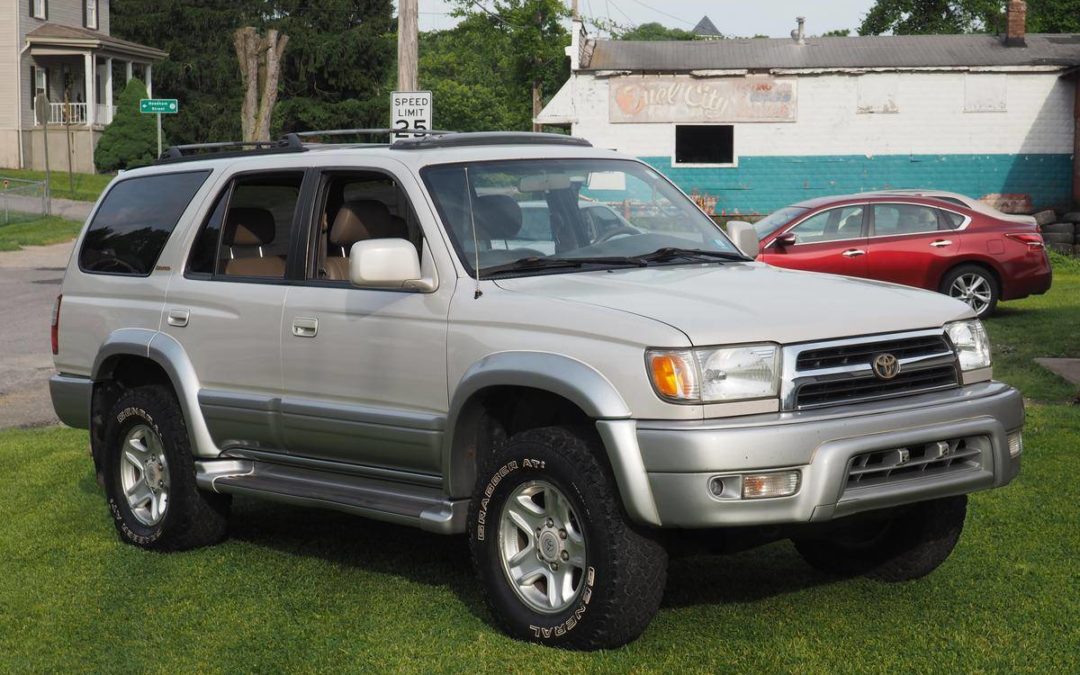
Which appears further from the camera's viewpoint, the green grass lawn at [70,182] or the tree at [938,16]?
the tree at [938,16]

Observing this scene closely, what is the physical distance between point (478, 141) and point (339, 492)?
5.70ft

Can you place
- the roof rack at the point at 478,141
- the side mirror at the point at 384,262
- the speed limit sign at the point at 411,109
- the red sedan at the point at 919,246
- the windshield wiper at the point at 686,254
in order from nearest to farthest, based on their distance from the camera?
the side mirror at the point at 384,262
the windshield wiper at the point at 686,254
the roof rack at the point at 478,141
the speed limit sign at the point at 411,109
the red sedan at the point at 919,246

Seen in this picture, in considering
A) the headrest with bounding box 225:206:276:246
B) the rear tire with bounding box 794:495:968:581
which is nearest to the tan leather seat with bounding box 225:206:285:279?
the headrest with bounding box 225:206:276:246

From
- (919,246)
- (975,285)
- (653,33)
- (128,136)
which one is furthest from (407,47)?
(653,33)

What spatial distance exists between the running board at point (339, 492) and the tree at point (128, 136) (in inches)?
1721

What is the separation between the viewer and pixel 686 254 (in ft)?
21.2

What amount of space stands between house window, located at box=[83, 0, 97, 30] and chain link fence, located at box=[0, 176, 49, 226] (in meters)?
19.0

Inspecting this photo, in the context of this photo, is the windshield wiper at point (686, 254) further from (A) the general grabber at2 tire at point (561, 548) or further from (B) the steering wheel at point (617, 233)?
(A) the general grabber at2 tire at point (561, 548)

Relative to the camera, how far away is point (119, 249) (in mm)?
7844

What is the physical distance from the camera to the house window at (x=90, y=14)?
2331 inches

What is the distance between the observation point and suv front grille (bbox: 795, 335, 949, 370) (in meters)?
5.19

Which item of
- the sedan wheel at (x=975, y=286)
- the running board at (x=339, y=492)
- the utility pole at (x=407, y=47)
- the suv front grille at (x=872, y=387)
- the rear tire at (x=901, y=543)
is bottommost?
the rear tire at (x=901, y=543)

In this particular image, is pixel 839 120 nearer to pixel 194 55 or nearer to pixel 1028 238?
pixel 1028 238

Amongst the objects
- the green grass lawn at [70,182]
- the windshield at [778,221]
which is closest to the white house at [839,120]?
the windshield at [778,221]
